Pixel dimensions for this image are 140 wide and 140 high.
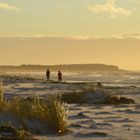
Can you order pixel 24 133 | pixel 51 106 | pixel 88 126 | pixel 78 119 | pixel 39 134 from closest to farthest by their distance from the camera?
pixel 24 133 → pixel 39 134 → pixel 51 106 → pixel 88 126 → pixel 78 119

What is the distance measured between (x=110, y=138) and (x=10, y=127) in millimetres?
2018

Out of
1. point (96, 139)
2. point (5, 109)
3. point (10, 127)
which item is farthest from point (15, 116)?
point (96, 139)

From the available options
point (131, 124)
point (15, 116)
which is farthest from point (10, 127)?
point (131, 124)

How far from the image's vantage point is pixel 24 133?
10195 millimetres

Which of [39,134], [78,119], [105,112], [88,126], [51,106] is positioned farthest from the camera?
[105,112]

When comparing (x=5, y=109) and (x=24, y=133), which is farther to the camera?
(x=5, y=109)

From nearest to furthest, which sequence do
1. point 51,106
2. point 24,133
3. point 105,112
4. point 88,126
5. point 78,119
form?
point 24,133 → point 51,106 → point 88,126 → point 78,119 → point 105,112

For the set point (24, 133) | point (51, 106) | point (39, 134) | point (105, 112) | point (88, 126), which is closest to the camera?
point (24, 133)

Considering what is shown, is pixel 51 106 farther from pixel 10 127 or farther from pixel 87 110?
pixel 87 110

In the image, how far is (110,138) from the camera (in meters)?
10.8

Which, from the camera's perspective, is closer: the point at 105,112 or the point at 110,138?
the point at 110,138

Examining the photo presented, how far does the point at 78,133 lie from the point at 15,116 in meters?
1.47

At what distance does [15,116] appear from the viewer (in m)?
11.8

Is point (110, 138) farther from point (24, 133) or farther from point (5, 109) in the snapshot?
point (5, 109)
